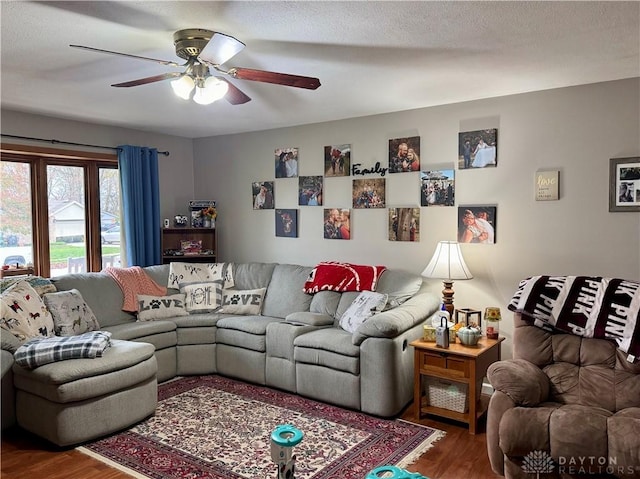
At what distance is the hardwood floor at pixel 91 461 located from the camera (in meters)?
2.77

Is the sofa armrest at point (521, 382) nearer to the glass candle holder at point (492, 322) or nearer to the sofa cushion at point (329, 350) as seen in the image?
the glass candle holder at point (492, 322)

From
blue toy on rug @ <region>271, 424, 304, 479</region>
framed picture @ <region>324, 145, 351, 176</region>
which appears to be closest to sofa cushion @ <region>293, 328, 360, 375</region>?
framed picture @ <region>324, 145, 351, 176</region>

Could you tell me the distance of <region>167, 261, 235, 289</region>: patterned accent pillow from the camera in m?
4.93

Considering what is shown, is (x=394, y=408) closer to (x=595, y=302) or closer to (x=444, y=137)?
(x=595, y=302)

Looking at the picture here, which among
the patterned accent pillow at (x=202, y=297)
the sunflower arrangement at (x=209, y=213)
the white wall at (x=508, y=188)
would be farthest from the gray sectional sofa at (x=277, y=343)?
the sunflower arrangement at (x=209, y=213)

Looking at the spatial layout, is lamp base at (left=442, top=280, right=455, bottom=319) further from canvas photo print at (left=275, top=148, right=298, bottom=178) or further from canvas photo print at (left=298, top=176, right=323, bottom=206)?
canvas photo print at (left=275, top=148, right=298, bottom=178)

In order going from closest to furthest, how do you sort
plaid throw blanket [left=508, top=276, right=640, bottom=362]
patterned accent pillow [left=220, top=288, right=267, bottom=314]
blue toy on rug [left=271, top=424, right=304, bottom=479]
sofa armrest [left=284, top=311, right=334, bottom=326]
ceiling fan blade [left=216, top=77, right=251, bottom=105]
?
blue toy on rug [left=271, top=424, right=304, bottom=479] < plaid throw blanket [left=508, top=276, right=640, bottom=362] < ceiling fan blade [left=216, top=77, right=251, bottom=105] < sofa armrest [left=284, top=311, right=334, bottom=326] < patterned accent pillow [left=220, top=288, right=267, bottom=314]

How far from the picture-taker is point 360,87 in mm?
3590

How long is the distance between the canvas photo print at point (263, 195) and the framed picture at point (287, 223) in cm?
15

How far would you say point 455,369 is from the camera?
3.38 meters

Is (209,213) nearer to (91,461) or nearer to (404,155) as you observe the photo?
(404,155)

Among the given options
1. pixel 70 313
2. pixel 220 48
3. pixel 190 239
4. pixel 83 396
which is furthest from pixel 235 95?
pixel 190 239

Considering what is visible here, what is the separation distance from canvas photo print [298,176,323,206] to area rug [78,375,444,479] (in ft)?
6.46

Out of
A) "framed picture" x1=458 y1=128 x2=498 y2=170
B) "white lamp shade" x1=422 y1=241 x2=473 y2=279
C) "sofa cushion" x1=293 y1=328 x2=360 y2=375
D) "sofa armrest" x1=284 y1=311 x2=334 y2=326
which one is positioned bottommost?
"sofa cushion" x1=293 y1=328 x2=360 y2=375
